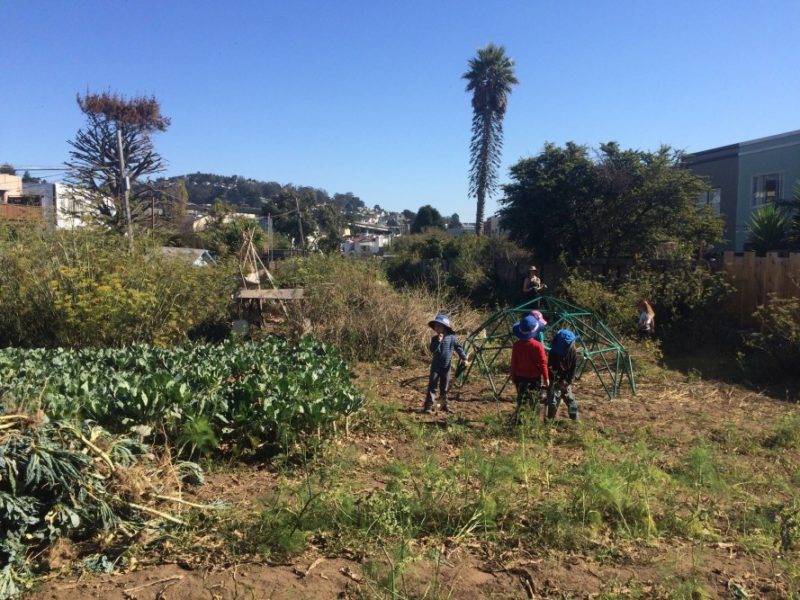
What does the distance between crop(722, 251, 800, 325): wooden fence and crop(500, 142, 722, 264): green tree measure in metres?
2.38

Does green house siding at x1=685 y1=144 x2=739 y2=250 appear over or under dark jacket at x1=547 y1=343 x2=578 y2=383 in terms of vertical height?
over

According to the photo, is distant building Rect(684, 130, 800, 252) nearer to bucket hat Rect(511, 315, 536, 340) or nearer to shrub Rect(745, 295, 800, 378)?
shrub Rect(745, 295, 800, 378)

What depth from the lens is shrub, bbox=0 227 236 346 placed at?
10.4 m

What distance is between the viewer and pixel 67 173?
22.8m

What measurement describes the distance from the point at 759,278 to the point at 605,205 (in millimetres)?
5310

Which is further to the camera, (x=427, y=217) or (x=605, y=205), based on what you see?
(x=427, y=217)

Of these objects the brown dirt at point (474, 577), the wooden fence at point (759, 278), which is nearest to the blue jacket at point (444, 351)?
the brown dirt at point (474, 577)

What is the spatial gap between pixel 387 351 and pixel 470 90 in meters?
27.4

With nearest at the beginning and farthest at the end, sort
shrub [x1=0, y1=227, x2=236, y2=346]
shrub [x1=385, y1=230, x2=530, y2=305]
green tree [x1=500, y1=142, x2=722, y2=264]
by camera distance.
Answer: shrub [x1=0, y1=227, x2=236, y2=346] < green tree [x1=500, y1=142, x2=722, y2=264] < shrub [x1=385, y1=230, x2=530, y2=305]

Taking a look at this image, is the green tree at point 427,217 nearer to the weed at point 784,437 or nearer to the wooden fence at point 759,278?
the wooden fence at point 759,278

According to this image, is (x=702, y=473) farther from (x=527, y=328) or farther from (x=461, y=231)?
(x=461, y=231)

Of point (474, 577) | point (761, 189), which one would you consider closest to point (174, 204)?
point (761, 189)

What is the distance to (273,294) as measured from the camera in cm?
1277

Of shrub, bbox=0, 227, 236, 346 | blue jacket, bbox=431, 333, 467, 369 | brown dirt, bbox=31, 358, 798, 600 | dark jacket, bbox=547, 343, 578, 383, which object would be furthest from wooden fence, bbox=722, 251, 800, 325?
shrub, bbox=0, 227, 236, 346
